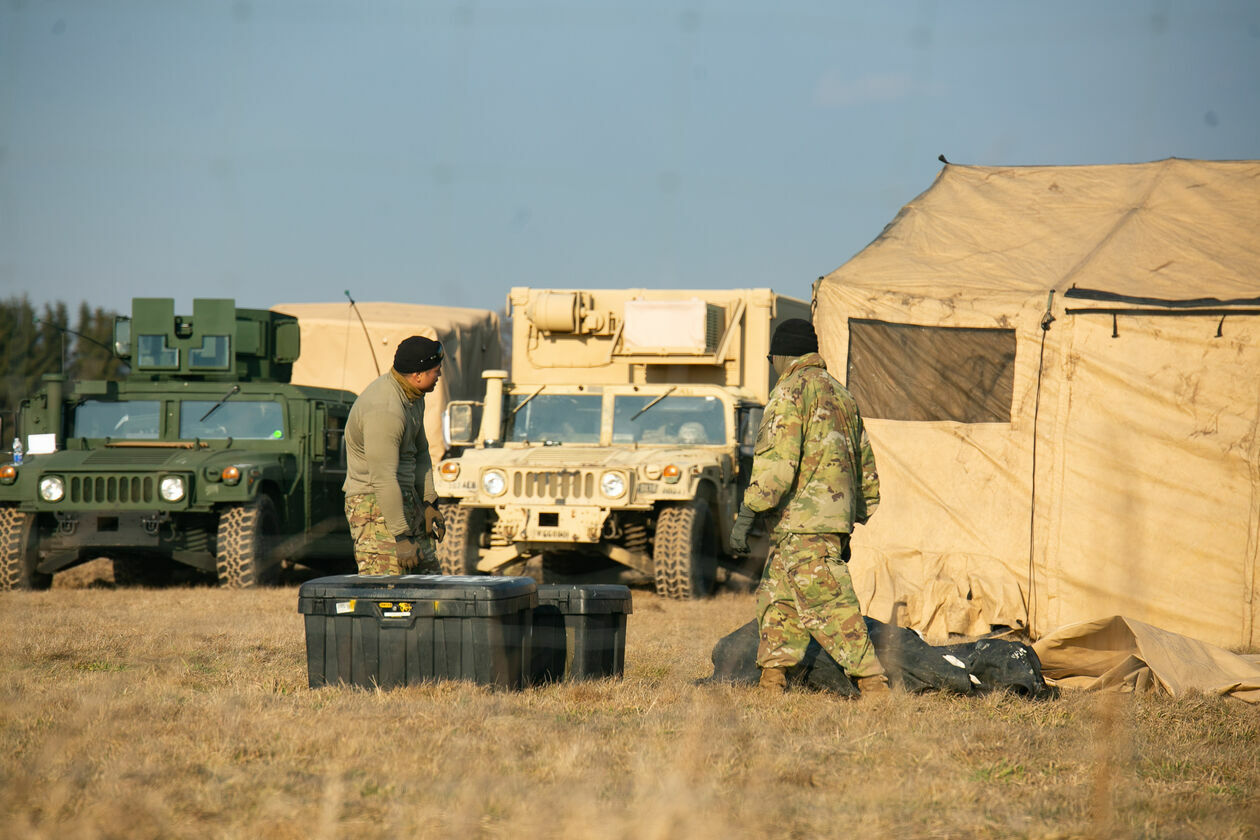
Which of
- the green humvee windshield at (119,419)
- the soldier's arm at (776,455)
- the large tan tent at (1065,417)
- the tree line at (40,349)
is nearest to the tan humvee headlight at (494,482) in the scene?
the large tan tent at (1065,417)

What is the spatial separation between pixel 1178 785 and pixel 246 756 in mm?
2723

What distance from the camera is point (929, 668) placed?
5.36 meters

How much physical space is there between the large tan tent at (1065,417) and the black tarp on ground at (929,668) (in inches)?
81.1

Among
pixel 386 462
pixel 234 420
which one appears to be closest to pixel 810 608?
pixel 386 462

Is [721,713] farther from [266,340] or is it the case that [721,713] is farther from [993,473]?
[266,340]

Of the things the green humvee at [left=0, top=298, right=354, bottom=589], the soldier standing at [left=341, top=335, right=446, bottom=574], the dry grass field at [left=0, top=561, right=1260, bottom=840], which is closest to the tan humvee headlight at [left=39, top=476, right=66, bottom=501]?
the green humvee at [left=0, top=298, right=354, bottom=589]

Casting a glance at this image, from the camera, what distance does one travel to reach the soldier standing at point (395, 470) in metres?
5.32

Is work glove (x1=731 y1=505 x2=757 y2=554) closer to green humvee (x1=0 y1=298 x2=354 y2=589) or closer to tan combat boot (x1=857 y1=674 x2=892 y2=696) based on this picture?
tan combat boot (x1=857 y1=674 x2=892 y2=696)

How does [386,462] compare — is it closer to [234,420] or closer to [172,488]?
[172,488]

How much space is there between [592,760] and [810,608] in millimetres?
1398

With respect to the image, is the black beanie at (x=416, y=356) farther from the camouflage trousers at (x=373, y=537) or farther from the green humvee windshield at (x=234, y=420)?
the green humvee windshield at (x=234, y=420)

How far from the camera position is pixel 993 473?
8.38 metres

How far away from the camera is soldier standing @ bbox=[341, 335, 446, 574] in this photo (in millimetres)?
5320

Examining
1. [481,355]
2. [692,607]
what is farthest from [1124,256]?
[481,355]
